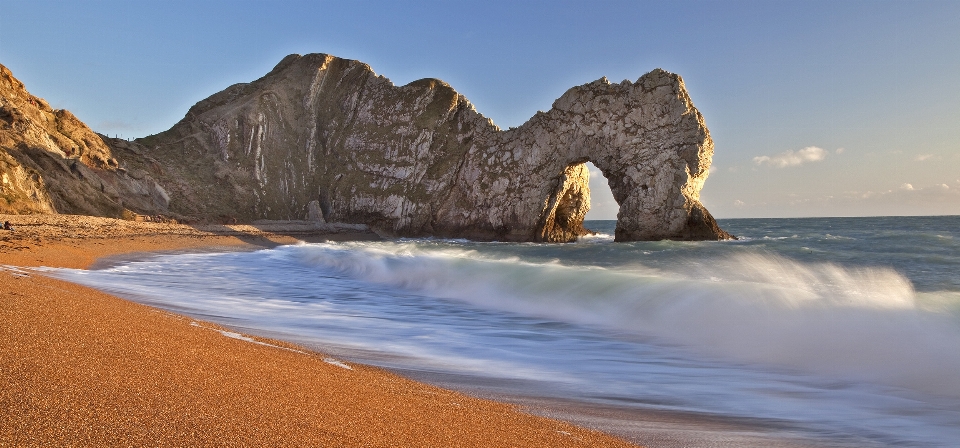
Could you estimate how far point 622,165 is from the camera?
35406mm

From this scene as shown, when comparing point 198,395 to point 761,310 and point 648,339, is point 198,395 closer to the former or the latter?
point 648,339

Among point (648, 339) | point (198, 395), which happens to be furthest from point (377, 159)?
point (198, 395)

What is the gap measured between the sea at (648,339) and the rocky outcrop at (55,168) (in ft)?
50.3

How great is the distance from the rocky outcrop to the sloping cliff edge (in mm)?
89

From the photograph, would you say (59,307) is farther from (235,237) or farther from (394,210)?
(394,210)

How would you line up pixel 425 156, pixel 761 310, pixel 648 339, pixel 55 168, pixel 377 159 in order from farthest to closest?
pixel 377 159 → pixel 425 156 → pixel 55 168 → pixel 761 310 → pixel 648 339

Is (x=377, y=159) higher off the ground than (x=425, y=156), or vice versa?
(x=425, y=156)

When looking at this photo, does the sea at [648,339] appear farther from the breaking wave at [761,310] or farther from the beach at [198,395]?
the beach at [198,395]

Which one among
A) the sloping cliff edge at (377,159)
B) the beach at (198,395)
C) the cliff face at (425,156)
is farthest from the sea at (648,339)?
the cliff face at (425,156)

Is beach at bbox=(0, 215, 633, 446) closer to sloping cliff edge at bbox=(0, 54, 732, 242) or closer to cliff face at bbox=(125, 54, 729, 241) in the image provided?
sloping cliff edge at bbox=(0, 54, 732, 242)

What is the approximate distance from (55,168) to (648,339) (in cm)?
3130

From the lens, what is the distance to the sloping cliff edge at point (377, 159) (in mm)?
31703

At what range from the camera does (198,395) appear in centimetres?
275

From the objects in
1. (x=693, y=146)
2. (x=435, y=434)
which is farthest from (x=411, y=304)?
(x=693, y=146)
